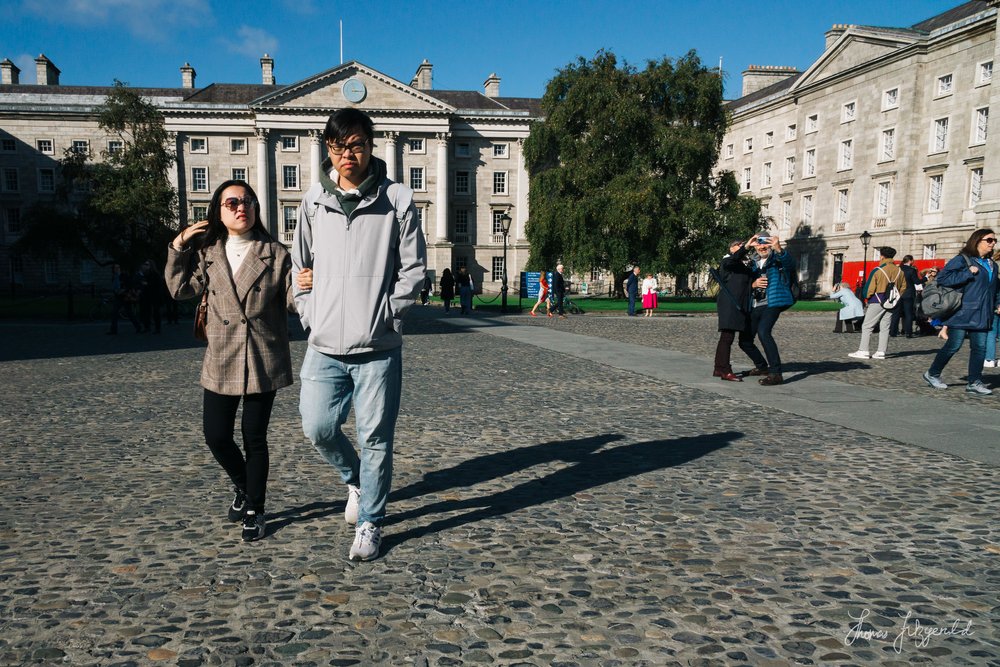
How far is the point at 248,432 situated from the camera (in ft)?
12.5

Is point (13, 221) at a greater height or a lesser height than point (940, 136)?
lesser

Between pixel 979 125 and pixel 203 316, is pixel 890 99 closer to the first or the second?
pixel 979 125

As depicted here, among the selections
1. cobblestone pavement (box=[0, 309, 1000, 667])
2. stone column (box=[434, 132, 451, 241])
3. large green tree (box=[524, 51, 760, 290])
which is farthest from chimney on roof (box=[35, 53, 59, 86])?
cobblestone pavement (box=[0, 309, 1000, 667])

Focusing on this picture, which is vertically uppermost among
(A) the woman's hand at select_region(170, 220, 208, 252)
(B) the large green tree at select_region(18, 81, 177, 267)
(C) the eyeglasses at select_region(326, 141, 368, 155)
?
(B) the large green tree at select_region(18, 81, 177, 267)

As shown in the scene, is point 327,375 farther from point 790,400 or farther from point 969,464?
point 790,400

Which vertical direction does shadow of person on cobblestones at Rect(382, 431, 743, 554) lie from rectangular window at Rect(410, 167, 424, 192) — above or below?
below

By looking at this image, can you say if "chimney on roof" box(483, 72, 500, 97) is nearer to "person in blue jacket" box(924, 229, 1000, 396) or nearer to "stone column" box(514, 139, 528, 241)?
"stone column" box(514, 139, 528, 241)

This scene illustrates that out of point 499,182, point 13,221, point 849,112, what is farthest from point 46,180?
point 849,112

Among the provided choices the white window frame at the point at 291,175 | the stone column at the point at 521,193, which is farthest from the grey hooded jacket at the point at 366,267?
the white window frame at the point at 291,175

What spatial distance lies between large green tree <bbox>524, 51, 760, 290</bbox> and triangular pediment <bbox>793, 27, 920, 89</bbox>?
1407 cm

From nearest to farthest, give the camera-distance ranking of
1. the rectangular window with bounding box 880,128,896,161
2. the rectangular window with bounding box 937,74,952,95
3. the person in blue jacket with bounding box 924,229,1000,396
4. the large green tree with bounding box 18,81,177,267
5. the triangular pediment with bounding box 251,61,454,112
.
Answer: the person in blue jacket with bounding box 924,229,1000,396, the large green tree with bounding box 18,81,177,267, the rectangular window with bounding box 937,74,952,95, the rectangular window with bounding box 880,128,896,161, the triangular pediment with bounding box 251,61,454,112

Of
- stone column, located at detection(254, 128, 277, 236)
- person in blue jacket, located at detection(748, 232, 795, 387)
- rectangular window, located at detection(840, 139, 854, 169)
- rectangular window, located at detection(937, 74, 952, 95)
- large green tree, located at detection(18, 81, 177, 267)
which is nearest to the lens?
person in blue jacket, located at detection(748, 232, 795, 387)

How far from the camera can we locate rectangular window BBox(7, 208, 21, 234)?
206 feet

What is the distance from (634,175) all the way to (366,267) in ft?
112
